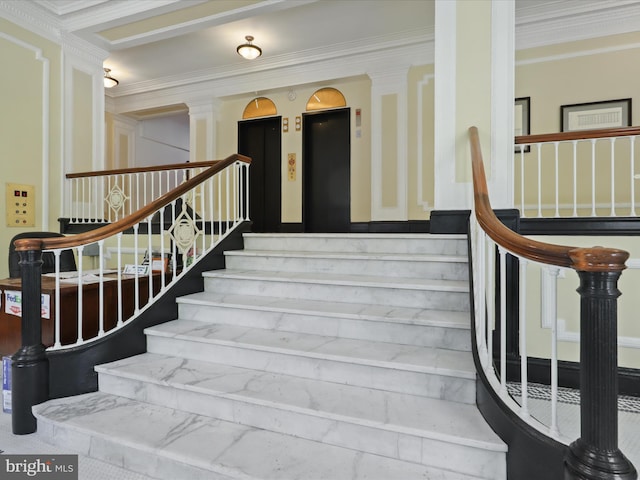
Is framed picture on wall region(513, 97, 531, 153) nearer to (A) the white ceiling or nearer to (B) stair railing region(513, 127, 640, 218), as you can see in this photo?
(B) stair railing region(513, 127, 640, 218)

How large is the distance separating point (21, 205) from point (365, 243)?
13.7 ft

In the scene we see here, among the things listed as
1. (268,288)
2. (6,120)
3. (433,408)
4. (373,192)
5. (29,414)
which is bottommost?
(29,414)

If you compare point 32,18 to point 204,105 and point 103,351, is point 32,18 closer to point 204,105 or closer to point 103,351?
point 204,105

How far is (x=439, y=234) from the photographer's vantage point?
3.09 meters

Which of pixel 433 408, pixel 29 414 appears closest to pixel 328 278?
pixel 433 408

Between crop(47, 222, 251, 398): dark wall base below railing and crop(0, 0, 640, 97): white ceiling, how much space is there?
3.28 metres

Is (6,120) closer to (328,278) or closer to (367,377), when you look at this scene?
(328,278)

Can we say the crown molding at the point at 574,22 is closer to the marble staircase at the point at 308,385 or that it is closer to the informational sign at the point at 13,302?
the marble staircase at the point at 308,385

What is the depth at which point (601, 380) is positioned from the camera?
1107mm

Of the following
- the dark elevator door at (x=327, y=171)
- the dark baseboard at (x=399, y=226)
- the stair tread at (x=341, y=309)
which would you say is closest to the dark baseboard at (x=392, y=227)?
the dark baseboard at (x=399, y=226)

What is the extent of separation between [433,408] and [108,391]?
5.97 ft

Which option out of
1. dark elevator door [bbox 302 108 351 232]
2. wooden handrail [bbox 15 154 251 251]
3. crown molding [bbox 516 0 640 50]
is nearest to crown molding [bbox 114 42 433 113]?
dark elevator door [bbox 302 108 351 232]

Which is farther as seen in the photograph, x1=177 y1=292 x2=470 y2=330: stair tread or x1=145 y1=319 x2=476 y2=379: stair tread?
x1=177 y1=292 x2=470 y2=330: stair tread

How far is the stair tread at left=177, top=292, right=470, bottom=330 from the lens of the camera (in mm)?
2229
